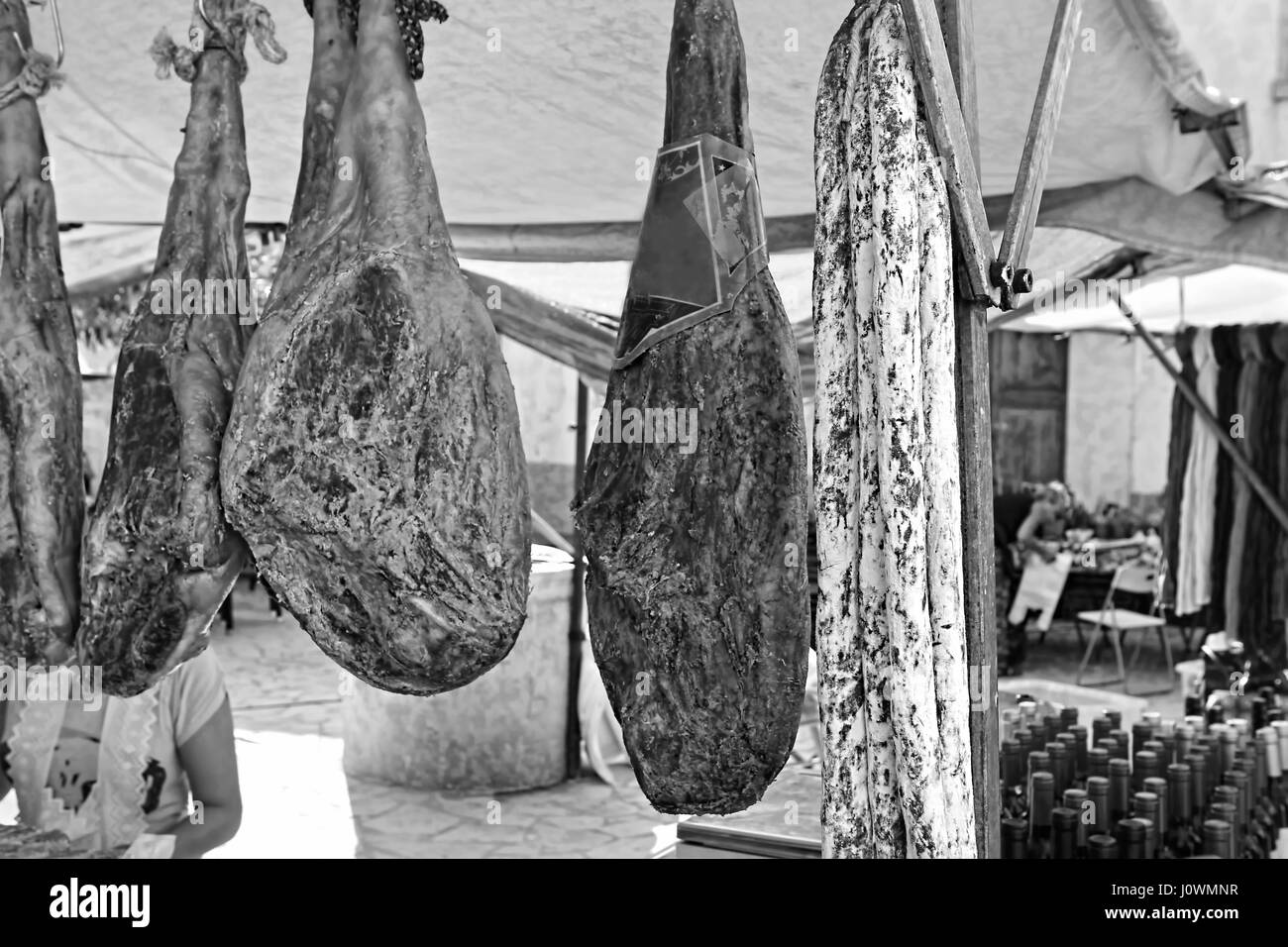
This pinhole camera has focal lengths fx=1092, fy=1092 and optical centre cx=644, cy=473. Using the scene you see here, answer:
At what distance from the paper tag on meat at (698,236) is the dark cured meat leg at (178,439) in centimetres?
58

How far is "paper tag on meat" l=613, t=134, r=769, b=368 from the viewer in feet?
4.39

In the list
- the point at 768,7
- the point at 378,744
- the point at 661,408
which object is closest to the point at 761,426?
the point at 661,408

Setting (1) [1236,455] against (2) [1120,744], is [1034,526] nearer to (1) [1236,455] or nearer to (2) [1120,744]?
(1) [1236,455]

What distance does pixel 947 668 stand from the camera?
4.15 ft

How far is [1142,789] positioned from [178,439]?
2674mm

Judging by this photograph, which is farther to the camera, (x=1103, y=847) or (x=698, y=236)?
Answer: (x=1103, y=847)

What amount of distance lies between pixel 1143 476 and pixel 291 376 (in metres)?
14.4

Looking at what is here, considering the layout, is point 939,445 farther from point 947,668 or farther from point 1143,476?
point 1143,476

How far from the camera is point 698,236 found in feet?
4.38

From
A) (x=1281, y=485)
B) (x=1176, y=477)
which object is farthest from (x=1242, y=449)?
(x=1176, y=477)

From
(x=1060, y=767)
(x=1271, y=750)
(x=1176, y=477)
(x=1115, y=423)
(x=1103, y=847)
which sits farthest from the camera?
(x=1115, y=423)

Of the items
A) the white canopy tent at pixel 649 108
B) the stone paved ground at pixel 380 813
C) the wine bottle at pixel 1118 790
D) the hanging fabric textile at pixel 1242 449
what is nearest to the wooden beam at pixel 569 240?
the white canopy tent at pixel 649 108

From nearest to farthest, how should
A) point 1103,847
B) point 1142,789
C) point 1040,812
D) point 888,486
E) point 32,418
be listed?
point 888,486 < point 32,418 < point 1103,847 < point 1040,812 < point 1142,789

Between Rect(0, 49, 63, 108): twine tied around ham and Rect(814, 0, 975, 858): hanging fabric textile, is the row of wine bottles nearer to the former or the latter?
Rect(814, 0, 975, 858): hanging fabric textile
